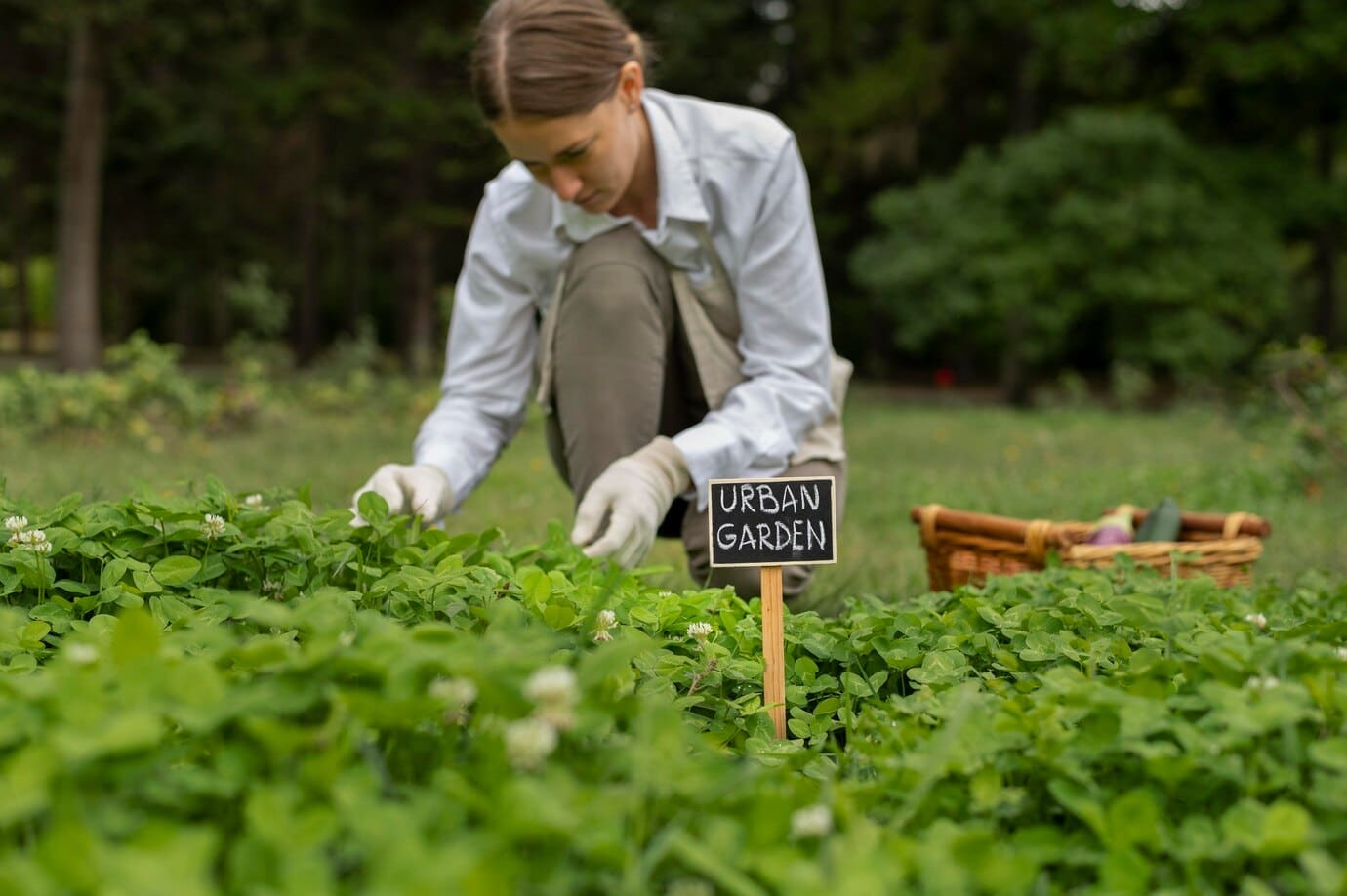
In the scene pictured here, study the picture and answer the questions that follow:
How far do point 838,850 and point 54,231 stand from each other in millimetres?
22913

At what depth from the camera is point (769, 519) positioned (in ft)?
5.27

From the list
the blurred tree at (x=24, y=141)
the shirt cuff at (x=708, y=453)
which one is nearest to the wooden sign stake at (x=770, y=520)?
the shirt cuff at (x=708, y=453)

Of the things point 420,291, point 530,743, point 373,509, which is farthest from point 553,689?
point 420,291

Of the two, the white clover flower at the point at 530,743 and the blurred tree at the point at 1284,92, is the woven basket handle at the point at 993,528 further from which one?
the blurred tree at the point at 1284,92

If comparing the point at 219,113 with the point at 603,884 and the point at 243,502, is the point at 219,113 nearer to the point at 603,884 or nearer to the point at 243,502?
the point at 243,502

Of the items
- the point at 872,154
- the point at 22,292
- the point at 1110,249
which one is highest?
the point at 872,154

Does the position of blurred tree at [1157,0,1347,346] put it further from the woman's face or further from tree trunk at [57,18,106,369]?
the woman's face

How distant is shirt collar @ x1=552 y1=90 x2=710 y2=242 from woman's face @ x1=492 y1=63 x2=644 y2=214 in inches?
4.1

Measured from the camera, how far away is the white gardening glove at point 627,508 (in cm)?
211

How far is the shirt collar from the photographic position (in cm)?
260

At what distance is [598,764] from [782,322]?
182 cm

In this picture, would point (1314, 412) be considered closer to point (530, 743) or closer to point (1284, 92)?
point (530, 743)

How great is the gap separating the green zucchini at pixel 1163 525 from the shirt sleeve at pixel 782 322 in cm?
84

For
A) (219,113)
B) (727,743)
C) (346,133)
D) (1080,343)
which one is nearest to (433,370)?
(219,113)
